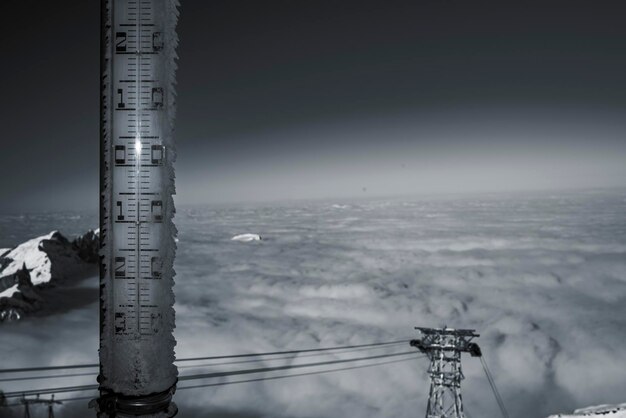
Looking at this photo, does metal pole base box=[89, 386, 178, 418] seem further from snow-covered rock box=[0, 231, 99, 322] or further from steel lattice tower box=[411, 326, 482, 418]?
snow-covered rock box=[0, 231, 99, 322]

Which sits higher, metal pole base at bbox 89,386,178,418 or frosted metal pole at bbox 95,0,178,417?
frosted metal pole at bbox 95,0,178,417

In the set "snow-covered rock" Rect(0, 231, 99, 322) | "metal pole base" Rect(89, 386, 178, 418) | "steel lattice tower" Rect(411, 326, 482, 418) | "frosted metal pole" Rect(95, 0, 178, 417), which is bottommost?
"snow-covered rock" Rect(0, 231, 99, 322)

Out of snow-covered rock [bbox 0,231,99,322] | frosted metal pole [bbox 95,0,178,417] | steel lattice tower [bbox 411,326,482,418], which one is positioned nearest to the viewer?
frosted metal pole [bbox 95,0,178,417]

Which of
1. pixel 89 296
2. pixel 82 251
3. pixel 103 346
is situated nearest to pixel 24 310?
pixel 89 296

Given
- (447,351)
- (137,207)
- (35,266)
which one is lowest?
(35,266)

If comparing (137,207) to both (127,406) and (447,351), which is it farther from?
(447,351)

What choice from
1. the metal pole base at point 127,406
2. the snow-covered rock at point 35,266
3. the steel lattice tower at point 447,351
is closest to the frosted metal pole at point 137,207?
the metal pole base at point 127,406

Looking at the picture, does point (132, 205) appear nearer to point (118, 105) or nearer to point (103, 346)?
point (118, 105)

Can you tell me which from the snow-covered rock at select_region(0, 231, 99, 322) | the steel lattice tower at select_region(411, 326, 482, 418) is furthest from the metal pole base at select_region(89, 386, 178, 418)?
the snow-covered rock at select_region(0, 231, 99, 322)

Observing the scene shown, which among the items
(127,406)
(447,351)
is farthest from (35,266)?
(127,406)
